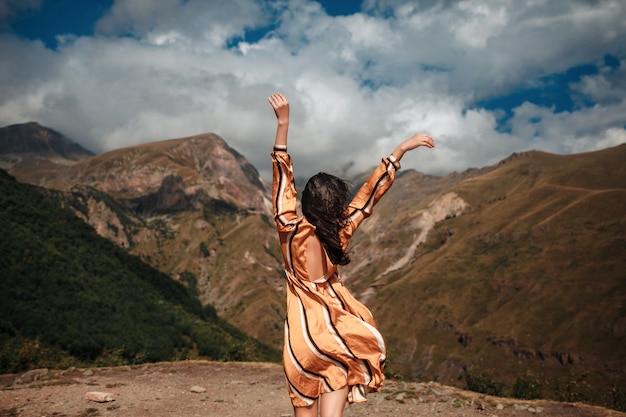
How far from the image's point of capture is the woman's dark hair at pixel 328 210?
11.7 ft

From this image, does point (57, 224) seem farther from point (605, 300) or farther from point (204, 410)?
point (605, 300)

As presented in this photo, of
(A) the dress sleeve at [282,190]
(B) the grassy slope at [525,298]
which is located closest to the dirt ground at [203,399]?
(A) the dress sleeve at [282,190]

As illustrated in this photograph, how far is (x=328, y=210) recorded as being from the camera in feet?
11.8

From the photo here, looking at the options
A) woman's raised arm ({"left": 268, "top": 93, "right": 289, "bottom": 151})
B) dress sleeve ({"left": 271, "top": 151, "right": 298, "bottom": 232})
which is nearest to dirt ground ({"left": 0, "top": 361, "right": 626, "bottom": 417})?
dress sleeve ({"left": 271, "top": 151, "right": 298, "bottom": 232})

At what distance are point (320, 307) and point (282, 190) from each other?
107cm

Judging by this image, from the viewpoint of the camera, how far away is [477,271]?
159375 mm

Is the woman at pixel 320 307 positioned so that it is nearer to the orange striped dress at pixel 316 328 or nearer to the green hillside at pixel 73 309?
the orange striped dress at pixel 316 328

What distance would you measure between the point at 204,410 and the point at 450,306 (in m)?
148

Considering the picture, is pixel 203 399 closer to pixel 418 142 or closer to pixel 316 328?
pixel 316 328

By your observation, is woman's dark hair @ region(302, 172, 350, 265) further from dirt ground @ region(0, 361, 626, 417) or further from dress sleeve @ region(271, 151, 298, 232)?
dirt ground @ region(0, 361, 626, 417)

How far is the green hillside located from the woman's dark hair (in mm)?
18861

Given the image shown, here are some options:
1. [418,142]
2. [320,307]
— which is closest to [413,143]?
[418,142]

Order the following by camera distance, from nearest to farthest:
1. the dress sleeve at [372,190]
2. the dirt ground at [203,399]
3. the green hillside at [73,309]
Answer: the dress sleeve at [372,190]
the dirt ground at [203,399]
the green hillside at [73,309]

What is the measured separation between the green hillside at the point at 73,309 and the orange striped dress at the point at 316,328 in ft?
60.8
